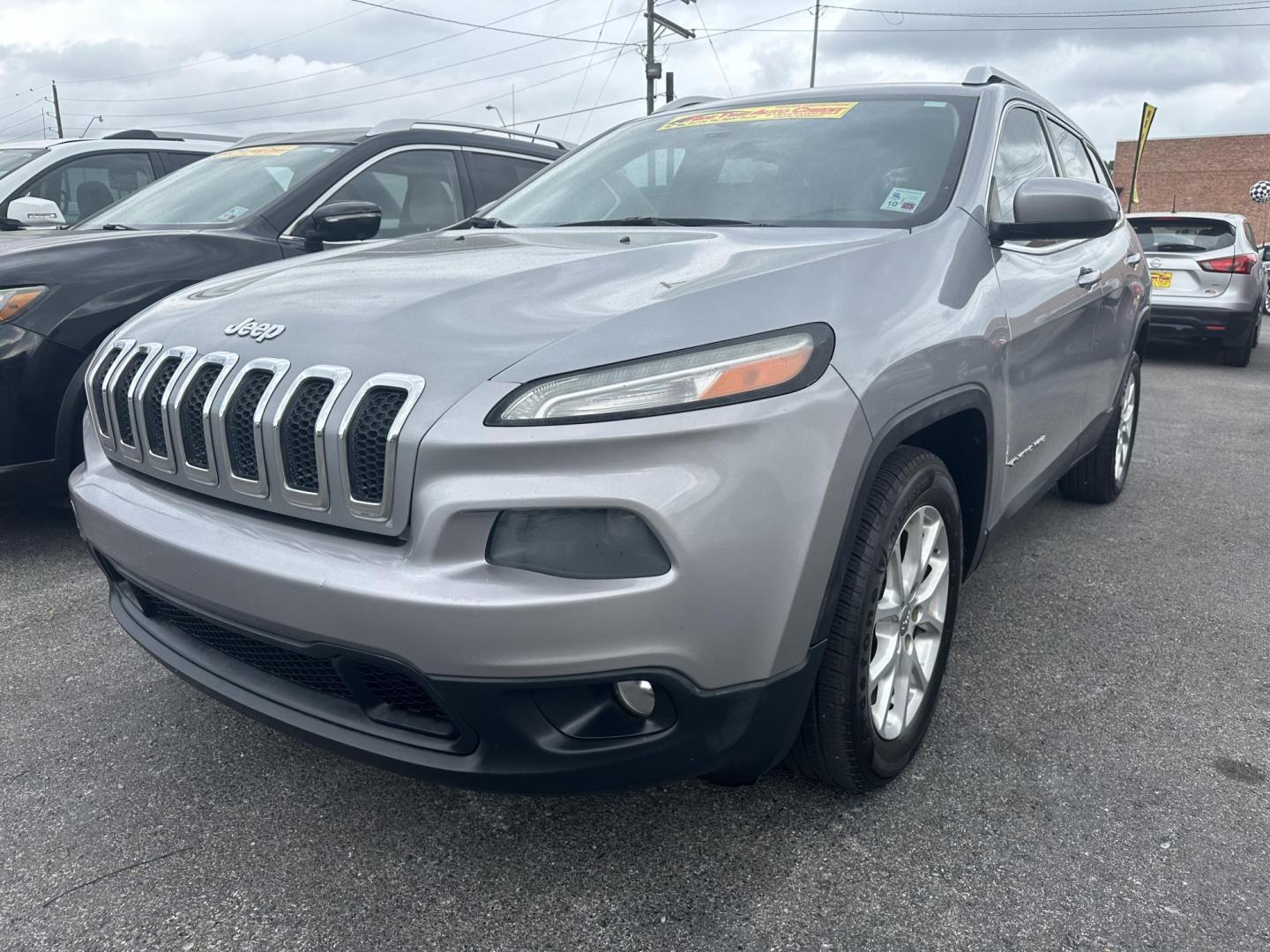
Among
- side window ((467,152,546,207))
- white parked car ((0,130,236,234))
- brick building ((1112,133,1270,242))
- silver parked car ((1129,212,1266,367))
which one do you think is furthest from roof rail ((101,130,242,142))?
brick building ((1112,133,1270,242))

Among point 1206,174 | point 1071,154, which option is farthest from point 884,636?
point 1206,174

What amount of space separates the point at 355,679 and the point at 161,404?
30.9 inches

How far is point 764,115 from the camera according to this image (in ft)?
10.3

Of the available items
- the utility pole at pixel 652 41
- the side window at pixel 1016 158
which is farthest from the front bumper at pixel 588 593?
the utility pole at pixel 652 41

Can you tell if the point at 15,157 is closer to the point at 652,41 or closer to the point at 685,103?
the point at 685,103

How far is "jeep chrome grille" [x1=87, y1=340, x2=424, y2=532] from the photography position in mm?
1729

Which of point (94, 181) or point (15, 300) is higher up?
point (94, 181)

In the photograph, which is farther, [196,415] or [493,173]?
[493,173]

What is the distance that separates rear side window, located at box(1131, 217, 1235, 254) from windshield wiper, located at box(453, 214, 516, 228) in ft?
27.3

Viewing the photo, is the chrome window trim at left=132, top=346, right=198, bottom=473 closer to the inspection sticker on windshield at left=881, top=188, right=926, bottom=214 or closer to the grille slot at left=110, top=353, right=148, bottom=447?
the grille slot at left=110, top=353, right=148, bottom=447

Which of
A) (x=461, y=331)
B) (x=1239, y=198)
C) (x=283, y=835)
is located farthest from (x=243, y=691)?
(x=1239, y=198)

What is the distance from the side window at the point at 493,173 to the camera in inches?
Result: 208

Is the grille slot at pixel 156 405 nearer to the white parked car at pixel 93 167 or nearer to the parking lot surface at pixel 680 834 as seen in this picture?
the parking lot surface at pixel 680 834

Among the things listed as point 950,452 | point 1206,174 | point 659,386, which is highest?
point 659,386
